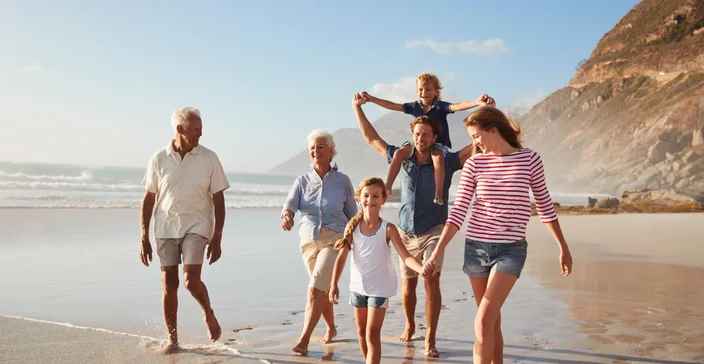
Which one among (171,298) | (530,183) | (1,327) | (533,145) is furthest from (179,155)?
(533,145)

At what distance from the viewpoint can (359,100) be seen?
6.34 meters

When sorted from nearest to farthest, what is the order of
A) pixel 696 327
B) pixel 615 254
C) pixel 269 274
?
pixel 696 327, pixel 269 274, pixel 615 254

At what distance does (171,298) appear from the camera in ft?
18.3

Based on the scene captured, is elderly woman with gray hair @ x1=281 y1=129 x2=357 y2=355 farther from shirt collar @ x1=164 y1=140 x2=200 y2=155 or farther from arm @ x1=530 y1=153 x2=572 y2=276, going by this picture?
arm @ x1=530 y1=153 x2=572 y2=276

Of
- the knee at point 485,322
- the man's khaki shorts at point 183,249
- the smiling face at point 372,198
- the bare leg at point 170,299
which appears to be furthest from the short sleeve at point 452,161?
the bare leg at point 170,299

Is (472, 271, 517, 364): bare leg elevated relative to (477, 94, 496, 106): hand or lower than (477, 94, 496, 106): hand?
lower

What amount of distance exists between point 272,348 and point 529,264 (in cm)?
645

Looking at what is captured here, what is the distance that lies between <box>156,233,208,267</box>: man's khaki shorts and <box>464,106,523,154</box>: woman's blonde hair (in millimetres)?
2403

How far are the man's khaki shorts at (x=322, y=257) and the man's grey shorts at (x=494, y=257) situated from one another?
1569mm

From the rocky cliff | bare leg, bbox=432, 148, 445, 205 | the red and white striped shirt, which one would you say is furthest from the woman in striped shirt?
the rocky cliff

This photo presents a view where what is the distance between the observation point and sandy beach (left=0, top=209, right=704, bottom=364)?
217 inches

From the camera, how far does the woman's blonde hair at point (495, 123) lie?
14.5 ft

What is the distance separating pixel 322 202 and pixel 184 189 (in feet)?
3.92

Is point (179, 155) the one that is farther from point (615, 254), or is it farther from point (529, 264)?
point (615, 254)
